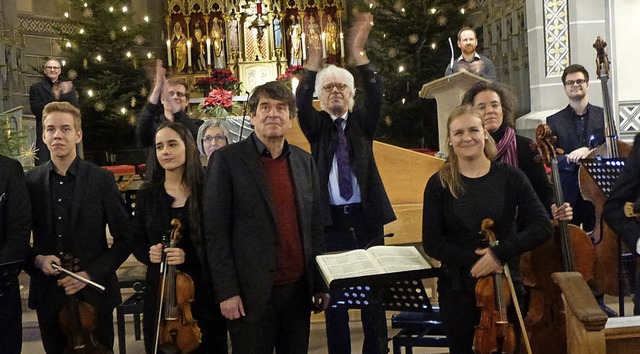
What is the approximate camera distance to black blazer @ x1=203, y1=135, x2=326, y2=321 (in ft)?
10.2

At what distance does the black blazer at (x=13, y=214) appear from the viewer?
353cm

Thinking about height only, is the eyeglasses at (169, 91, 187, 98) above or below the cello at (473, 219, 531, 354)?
above

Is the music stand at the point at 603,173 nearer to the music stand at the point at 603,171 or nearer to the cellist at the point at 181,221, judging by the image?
the music stand at the point at 603,171

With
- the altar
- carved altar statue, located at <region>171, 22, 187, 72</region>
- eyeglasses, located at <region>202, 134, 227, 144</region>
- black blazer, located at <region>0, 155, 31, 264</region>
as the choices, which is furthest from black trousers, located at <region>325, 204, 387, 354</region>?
carved altar statue, located at <region>171, 22, 187, 72</region>

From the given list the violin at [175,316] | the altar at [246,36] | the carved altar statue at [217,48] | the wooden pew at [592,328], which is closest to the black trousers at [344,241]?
the violin at [175,316]

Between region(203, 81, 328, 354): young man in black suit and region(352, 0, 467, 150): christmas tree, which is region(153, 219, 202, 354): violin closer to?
region(203, 81, 328, 354): young man in black suit

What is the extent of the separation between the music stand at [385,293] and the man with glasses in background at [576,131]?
2.35m

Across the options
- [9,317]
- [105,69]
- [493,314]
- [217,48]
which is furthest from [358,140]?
[217,48]

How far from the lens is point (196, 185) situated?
3.55m

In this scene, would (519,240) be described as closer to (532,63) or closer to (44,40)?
(532,63)

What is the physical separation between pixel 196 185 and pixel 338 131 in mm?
862

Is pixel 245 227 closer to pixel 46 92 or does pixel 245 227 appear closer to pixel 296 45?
pixel 46 92

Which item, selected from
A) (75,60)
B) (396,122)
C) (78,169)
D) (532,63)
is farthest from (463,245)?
(75,60)

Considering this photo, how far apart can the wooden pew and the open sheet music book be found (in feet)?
1.83
